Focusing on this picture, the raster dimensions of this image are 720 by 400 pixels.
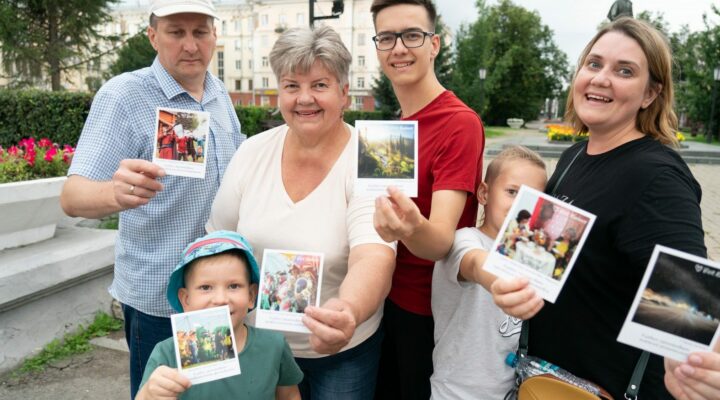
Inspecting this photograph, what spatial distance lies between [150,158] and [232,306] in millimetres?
909

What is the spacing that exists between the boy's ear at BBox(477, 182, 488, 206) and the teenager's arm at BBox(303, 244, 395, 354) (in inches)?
21.0

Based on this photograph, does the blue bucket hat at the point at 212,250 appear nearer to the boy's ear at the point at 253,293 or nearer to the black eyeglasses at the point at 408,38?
the boy's ear at the point at 253,293

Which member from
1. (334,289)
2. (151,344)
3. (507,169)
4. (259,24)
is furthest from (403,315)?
(259,24)

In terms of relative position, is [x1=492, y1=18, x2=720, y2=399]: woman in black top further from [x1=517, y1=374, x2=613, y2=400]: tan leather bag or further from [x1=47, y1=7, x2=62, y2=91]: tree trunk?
[x1=47, y1=7, x2=62, y2=91]: tree trunk

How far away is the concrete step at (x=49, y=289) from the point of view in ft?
12.8

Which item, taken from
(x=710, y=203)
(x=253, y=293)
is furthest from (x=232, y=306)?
(x=710, y=203)

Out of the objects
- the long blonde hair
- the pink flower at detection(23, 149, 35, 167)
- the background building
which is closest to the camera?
the long blonde hair

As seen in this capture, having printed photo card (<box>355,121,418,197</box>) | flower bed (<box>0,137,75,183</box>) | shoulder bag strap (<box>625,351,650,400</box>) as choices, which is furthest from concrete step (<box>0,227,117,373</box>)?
shoulder bag strap (<box>625,351,650,400</box>)

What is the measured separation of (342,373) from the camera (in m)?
2.20

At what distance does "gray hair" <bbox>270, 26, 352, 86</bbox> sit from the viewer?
6.38 feet

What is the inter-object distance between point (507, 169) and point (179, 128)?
1.44 metres

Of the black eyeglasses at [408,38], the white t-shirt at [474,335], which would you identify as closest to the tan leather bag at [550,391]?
the white t-shirt at [474,335]

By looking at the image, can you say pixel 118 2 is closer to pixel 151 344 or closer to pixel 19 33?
pixel 19 33

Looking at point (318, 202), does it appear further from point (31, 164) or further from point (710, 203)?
point (710, 203)
